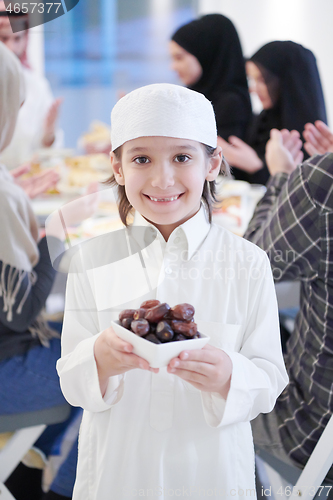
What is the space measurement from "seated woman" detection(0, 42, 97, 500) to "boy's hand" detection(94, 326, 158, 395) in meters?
0.40

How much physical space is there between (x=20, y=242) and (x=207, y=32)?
0.66 m

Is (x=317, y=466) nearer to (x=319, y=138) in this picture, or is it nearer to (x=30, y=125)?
(x=319, y=138)

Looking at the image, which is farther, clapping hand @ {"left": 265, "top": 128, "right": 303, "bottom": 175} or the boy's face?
clapping hand @ {"left": 265, "top": 128, "right": 303, "bottom": 175}

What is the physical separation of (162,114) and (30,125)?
4.35ft

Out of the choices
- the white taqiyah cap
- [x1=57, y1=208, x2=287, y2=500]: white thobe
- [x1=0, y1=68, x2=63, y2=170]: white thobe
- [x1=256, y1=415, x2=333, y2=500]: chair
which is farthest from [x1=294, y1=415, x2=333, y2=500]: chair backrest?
[x1=0, y1=68, x2=63, y2=170]: white thobe

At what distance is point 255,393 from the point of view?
0.52 meters

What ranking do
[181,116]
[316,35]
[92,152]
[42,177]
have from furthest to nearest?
1. [92,152]
2. [316,35]
3. [42,177]
4. [181,116]

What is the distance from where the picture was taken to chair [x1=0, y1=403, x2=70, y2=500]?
830 mm

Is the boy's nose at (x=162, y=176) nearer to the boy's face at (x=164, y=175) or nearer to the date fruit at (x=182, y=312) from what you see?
the boy's face at (x=164, y=175)

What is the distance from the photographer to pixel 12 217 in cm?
85

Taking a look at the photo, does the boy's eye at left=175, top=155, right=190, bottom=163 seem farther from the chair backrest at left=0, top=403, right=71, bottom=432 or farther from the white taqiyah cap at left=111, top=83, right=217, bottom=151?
the chair backrest at left=0, top=403, right=71, bottom=432

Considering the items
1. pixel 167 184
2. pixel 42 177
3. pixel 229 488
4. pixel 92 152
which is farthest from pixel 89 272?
pixel 92 152

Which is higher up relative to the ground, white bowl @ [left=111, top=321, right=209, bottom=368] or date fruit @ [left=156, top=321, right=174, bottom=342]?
date fruit @ [left=156, top=321, right=174, bottom=342]

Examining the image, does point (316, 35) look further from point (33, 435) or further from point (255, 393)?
point (33, 435)
